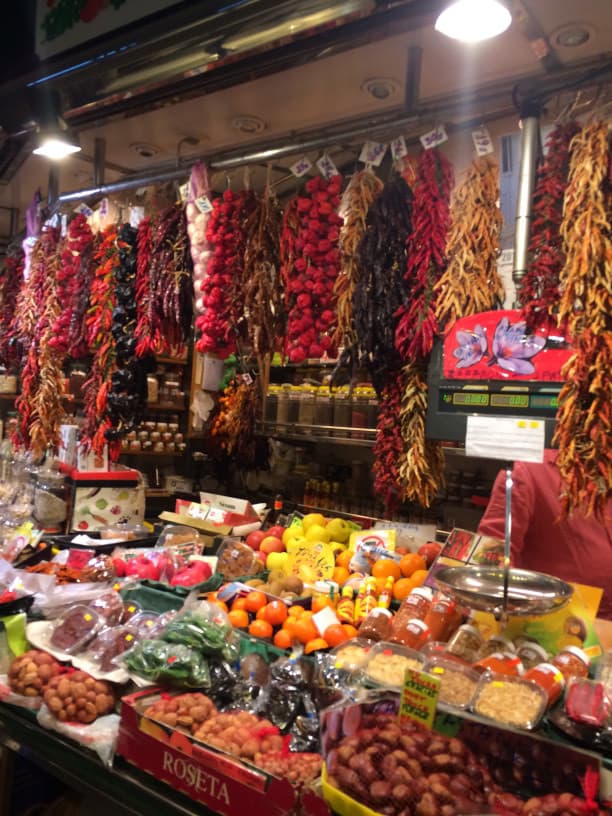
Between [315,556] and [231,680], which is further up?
[315,556]

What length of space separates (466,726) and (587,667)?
0.48 metres

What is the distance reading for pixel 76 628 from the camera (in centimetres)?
257

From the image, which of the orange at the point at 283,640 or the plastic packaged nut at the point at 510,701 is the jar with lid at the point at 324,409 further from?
the plastic packaged nut at the point at 510,701

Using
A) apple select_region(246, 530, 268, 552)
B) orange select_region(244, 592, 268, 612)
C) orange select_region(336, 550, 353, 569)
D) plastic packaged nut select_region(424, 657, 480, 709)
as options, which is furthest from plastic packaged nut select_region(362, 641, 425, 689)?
apple select_region(246, 530, 268, 552)

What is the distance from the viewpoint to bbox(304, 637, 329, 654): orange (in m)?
2.27

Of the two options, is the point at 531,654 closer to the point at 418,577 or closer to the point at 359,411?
the point at 418,577

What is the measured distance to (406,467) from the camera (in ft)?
8.02

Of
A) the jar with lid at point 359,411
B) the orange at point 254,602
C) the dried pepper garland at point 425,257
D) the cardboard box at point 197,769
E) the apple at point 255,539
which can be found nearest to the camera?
the cardboard box at point 197,769

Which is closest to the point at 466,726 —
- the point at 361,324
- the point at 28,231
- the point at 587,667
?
the point at 587,667

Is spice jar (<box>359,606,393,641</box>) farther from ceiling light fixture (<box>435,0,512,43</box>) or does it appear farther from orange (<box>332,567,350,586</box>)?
ceiling light fixture (<box>435,0,512,43</box>)

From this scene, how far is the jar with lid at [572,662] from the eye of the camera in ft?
6.29

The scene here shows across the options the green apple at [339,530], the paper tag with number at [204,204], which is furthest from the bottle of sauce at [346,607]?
the paper tag with number at [204,204]

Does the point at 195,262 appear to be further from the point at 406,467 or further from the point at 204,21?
the point at 406,467

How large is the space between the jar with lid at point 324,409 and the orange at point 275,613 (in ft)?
9.89
